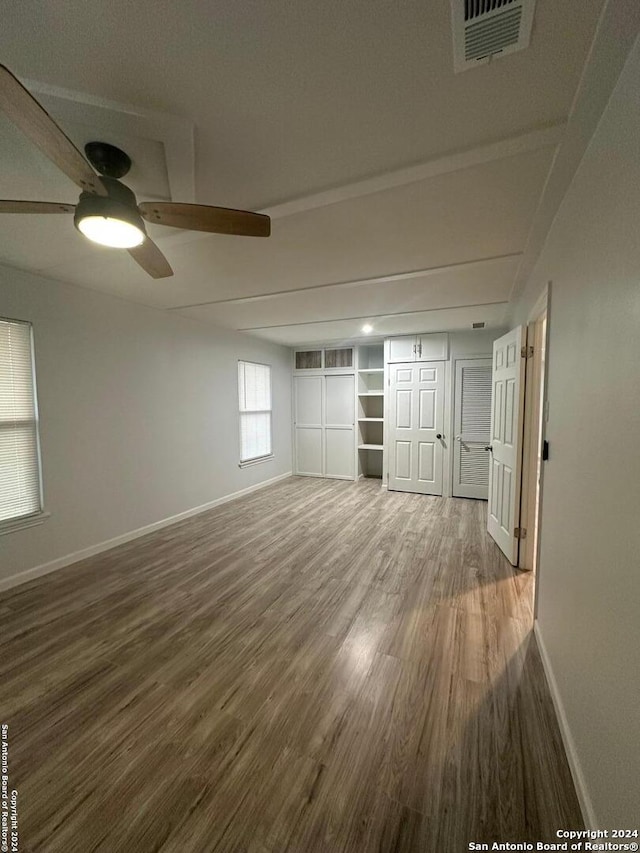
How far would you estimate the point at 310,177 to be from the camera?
4.93 feet

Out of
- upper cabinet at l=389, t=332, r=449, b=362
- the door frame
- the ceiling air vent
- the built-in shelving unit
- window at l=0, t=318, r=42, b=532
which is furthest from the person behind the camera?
→ the built-in shelving unit

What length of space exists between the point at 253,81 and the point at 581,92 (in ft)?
3.46

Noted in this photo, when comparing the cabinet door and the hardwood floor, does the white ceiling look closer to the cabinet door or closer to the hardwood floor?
the hardwood floor

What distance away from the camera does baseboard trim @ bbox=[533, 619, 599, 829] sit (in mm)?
1085

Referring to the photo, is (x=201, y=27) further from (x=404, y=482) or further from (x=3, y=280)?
(x=404, y=482)

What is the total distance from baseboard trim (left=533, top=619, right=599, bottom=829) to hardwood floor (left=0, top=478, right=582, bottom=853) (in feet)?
0.13

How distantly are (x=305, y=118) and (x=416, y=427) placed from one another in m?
4.31

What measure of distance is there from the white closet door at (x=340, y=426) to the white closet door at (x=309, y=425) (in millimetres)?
138

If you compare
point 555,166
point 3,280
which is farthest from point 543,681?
point 3,280

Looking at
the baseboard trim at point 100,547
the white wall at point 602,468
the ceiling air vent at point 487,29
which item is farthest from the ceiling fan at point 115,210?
the baseboard trim at point 100,547

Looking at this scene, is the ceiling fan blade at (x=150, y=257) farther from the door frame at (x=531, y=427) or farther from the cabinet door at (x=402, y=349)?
the cabinet door at (x=402, y=349)

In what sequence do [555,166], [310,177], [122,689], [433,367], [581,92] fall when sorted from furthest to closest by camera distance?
[433,367], [122,689], [310,177], [555,166], [581,92]

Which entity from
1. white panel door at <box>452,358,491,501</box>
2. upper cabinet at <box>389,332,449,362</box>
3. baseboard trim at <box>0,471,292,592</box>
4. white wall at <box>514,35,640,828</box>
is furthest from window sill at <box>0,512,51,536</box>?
white panel door at <box>452,358,491,501</box>

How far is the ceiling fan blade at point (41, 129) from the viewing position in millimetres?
846
